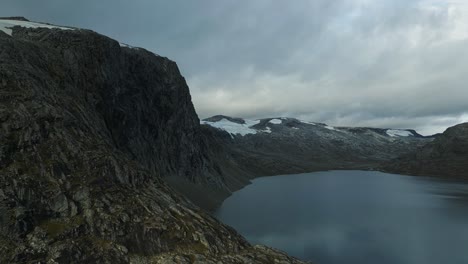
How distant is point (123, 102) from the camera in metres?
84.9

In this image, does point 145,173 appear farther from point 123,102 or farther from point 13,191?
point 123,102

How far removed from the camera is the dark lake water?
185 ft

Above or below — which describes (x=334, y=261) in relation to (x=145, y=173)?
below

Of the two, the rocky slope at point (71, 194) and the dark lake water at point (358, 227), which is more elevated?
the rocky slope at point (71, 194)

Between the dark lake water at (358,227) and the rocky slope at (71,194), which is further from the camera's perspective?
the dark lake water at (358,227)

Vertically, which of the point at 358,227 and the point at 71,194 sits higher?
the point at 71,194

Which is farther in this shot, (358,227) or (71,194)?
(358,227)

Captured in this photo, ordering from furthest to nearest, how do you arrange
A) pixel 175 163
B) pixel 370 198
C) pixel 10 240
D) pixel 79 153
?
pixel 370 198 < pixel 175 163 < pixel 79 153 < pixel 10 240

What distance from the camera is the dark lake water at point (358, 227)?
56312 mm

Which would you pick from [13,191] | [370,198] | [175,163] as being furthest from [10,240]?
[370,198]

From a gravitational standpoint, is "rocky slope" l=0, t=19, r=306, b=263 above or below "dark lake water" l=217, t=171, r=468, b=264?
above

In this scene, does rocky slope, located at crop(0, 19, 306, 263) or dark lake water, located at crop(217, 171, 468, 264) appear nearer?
rocky slope, located at crop(0, 19, 306, 263)

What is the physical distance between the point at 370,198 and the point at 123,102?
279ft

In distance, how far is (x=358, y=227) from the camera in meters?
75.9
